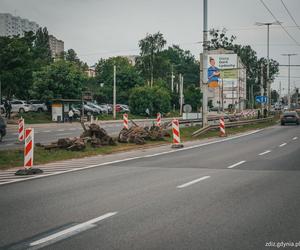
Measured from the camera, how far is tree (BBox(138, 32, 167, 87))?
9543 cm

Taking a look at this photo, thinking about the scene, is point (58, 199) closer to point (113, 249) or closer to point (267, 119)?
point (113, 249)

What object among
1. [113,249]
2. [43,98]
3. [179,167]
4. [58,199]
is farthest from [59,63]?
[113,249]

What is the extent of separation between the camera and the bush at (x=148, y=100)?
66.2 metres

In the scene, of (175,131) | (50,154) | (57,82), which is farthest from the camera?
(57,82)

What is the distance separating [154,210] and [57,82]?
47.1m

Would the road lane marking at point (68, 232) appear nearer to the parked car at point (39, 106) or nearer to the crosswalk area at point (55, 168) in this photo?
the crosswalk area at point (55, 168)

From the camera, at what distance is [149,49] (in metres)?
98.5

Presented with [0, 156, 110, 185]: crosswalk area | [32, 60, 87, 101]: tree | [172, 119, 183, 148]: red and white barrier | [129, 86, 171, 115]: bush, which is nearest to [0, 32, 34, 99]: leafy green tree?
[32, 60, 87, 101]: tree

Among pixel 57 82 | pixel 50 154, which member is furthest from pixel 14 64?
pixel 50 154

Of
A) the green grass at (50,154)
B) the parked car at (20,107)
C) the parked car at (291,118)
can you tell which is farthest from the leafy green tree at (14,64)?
the green grass at (50,154)

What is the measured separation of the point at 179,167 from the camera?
13.6 meters

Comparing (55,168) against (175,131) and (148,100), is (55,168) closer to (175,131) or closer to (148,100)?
(175,131)

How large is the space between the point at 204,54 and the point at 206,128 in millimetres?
5074

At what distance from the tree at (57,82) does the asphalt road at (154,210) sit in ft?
135
